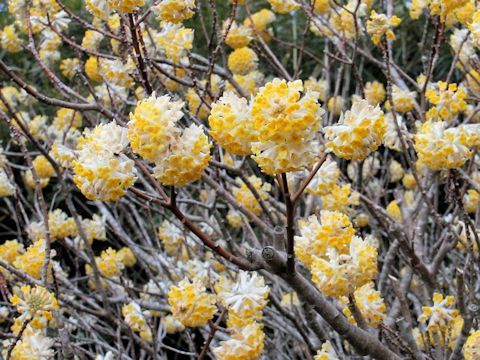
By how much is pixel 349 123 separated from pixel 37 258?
1.43 metres

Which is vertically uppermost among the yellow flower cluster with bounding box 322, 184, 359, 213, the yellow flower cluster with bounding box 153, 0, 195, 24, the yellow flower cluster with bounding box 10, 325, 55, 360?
the yellow flower cluster with bounding box 153, 0, 195, 24

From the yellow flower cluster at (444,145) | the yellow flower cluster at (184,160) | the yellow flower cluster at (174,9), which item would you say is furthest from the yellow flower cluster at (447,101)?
the yellow flower cluster at (184,160)

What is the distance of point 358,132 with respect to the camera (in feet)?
3.98

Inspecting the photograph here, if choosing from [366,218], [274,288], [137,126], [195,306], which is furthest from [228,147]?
[366,218]

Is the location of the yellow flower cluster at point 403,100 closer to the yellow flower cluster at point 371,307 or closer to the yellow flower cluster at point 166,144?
the yellow flower cluster at point 371,307

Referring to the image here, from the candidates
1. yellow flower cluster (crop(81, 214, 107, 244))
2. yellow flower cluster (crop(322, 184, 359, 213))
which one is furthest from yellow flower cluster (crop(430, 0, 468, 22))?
yellow flower cluster (crop(81, 214, 107, 244))

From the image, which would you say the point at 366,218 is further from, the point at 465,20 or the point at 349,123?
the point at 349,123

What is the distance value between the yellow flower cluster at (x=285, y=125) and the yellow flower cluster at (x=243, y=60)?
221 centimetres

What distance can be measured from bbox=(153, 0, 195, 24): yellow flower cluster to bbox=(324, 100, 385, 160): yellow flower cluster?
30.8 inches

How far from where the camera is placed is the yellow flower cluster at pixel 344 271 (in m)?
1.44

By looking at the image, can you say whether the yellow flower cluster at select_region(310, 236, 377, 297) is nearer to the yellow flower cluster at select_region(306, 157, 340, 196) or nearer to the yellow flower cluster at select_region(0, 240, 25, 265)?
the yellow flower cluster at select_region(306, 157, 340, 196)

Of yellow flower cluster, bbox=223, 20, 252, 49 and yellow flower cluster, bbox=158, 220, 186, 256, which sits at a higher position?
yellow flower cluster, bbox=223, 20, 252, 49

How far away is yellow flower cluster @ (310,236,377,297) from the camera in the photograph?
1440mm

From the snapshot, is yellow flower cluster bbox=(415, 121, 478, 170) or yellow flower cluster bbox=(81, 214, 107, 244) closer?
yellow flower cluster bbox=(415, 121, 478, 170)
